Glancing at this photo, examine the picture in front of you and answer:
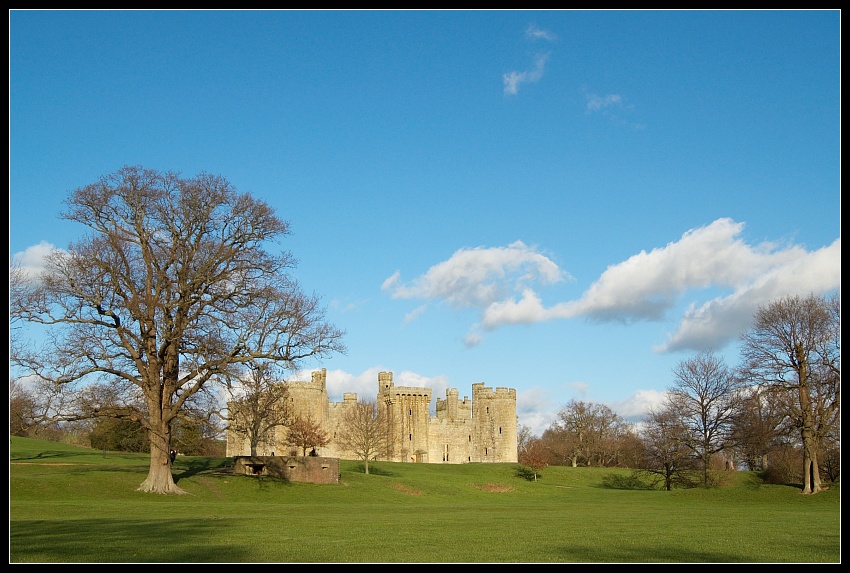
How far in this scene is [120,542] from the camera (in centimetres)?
1356

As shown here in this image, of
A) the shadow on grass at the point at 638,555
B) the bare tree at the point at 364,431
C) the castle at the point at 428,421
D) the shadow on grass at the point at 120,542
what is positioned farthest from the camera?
the castle at the point at 428,421

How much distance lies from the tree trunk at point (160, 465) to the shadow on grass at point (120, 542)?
1440cm

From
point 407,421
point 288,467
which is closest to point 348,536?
point 288,467

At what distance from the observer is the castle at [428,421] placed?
82.6m

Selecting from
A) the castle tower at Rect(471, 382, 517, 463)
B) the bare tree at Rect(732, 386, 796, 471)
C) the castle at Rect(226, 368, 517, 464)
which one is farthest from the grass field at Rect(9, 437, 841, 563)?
the castle tower at Rect(471, 382, 517, 463)

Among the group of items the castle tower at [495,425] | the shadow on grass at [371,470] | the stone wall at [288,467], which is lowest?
the shadow on grass at [371,470]

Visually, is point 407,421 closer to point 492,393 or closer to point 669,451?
point 492,393

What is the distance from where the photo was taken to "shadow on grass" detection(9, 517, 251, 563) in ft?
37.8

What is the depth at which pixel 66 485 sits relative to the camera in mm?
32500

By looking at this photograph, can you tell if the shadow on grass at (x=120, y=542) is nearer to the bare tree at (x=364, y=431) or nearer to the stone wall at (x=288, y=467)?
the stone wall at (x=288, y=467)

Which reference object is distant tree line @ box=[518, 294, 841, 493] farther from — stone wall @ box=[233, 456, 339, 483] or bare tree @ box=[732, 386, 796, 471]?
stone wall @ box=[233, 456, 339, 483]

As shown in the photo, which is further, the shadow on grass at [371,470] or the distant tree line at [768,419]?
the shadow on grass at [371,470]

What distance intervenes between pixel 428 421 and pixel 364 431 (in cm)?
2349

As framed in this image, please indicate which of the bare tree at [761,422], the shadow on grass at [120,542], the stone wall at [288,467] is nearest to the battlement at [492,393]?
the bare tree at [761,422]
